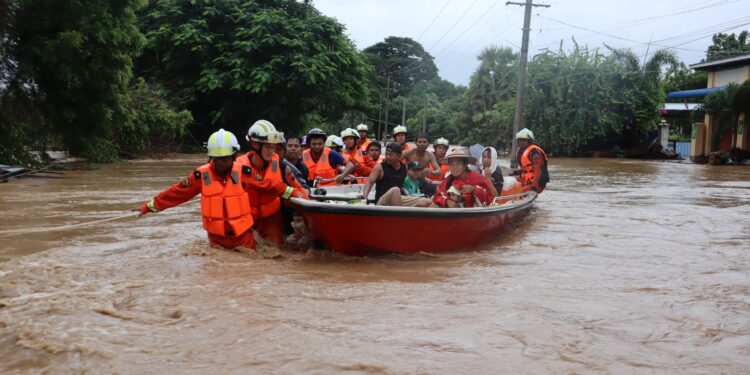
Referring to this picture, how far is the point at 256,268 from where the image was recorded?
5984mm

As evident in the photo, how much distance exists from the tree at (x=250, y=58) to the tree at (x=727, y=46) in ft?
92.0

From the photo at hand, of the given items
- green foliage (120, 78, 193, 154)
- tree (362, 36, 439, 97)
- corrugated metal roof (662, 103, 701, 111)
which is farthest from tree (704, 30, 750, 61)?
green foliage (120, 78, 193, 154)

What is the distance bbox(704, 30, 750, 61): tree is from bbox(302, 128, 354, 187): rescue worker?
42.0 m

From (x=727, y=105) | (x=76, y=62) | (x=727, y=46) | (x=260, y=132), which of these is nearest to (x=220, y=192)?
(x=260, y=132)

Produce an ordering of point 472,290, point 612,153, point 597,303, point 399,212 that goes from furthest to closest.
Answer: point 612,153 → point 399,212 → point 472,290 → point 597,303

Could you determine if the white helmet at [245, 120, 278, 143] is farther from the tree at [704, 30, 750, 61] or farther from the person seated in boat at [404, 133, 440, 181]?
the tree at [704, 30, 750, 61]

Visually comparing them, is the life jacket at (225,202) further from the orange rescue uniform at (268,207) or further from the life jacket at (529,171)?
the life jacket at (529,171)

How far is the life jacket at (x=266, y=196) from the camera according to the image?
632cm

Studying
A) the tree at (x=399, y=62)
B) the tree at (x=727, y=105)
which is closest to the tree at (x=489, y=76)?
the tree at (x=727, y=105)

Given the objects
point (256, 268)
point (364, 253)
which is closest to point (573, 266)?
point (364, 253)

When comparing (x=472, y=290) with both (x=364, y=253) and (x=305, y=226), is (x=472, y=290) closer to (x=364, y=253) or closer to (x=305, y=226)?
(x=364, y=253)

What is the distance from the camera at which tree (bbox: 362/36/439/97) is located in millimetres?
64000

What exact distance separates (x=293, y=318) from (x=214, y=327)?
1.81ft

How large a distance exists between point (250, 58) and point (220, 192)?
21.4 metres
